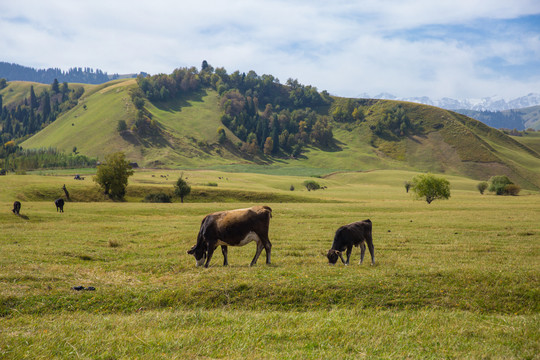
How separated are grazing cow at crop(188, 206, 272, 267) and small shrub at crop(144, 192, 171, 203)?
213 feet

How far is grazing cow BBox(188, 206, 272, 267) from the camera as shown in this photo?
18.5 m

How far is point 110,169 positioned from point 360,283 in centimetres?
7439

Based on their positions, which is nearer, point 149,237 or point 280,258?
point 280,258

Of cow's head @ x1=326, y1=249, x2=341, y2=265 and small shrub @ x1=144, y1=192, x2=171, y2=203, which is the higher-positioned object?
cow's head @ x1=326, y1=249, x2=341, y2=265

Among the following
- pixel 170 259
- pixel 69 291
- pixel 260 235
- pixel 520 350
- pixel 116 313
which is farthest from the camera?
pixel 170 259

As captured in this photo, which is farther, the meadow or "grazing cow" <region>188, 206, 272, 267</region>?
"grazing cow" <region>188, 206, 272, 267</region>

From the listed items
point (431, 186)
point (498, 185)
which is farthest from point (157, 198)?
point (498, 185)

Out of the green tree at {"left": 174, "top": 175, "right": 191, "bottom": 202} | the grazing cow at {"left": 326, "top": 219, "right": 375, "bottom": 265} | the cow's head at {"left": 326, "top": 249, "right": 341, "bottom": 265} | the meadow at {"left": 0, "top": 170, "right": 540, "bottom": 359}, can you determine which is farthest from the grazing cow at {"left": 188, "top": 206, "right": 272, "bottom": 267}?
the green tree at {"left": 174, "top": 175, "right": 191, "bottom": 202}

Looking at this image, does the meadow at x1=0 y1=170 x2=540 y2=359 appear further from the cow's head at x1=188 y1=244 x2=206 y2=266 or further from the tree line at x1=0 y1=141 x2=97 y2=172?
the tree line at x1=0 y1=141 x2=97 y2=172

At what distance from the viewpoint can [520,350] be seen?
955 cm

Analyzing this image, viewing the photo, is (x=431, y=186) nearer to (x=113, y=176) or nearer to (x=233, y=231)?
(x=233, y=231)

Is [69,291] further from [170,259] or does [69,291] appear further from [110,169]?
[110,169]

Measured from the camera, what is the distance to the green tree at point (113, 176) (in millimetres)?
76812

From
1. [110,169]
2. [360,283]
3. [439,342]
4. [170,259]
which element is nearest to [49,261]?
[170,259]
